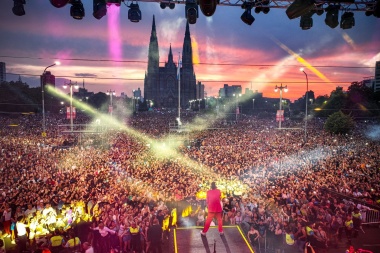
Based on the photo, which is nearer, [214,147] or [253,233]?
[253,233]

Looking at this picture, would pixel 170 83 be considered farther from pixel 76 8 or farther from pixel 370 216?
pixel 76 8

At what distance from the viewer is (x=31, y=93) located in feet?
230

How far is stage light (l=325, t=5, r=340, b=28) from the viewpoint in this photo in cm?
867

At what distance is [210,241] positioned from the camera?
25.7 feet

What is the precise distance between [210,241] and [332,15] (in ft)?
26.6

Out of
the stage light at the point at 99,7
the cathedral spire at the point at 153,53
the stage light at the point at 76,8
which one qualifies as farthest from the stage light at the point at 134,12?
the cathedral spire at the point at 153,53

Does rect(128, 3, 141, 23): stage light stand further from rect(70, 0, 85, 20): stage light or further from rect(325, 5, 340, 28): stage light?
rect(325, 5, 340, 28): stage light

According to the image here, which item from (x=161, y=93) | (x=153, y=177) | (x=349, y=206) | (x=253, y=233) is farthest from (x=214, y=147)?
(x=161, y=93)

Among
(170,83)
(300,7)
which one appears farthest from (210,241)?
(170,83)

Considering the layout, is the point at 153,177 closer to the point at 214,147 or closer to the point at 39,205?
the point at 39,205

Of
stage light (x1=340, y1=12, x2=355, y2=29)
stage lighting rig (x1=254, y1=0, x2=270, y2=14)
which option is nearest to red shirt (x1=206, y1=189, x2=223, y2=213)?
stage lighting rig (x1=254, y1=0, x2=270, y2=14)

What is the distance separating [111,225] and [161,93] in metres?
121

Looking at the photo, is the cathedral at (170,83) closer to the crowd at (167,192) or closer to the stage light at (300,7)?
the crowd at (167,192)

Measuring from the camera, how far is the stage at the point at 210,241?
739cm
